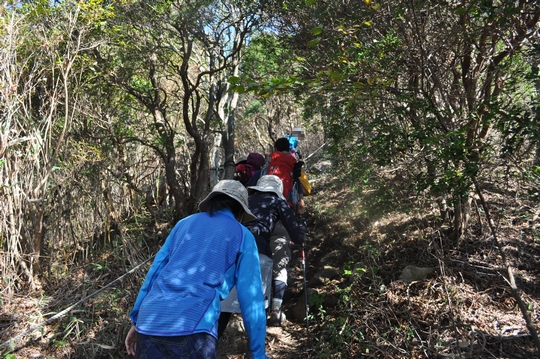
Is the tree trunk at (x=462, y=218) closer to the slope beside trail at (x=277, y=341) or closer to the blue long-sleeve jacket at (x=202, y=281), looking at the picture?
the slope beside trail at (x=277, y=341)

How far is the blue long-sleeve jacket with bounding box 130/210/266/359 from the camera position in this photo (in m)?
1.98

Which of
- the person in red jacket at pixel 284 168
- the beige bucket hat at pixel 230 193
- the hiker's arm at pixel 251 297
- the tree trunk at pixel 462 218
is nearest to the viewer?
the hiker's arm at pixel 251 297

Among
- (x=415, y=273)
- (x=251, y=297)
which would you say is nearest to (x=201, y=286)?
(x=251, y=297)

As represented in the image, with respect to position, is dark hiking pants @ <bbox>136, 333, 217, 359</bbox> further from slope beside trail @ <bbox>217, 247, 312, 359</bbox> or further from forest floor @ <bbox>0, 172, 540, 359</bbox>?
slope beside trail @ <bbox>217, 247, 312, 359</bbox>

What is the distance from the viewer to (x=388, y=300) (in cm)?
436

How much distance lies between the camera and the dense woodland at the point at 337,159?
11.7 feet

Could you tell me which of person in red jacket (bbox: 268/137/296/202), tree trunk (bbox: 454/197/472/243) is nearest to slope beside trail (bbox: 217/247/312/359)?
person in red jacket (bbox: 268/137/296/202)

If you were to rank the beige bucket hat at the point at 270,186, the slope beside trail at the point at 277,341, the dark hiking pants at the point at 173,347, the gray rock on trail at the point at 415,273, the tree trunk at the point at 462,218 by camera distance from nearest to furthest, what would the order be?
the dark hiking pants at the point at 173,347
the beige bucket hat at the point at 270,186
the slope beside trail at the point at 277,341
the gray rock on trail at the point at 415,273
the tree trunk at the point at 462,218

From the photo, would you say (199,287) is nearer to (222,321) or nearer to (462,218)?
(222,321)

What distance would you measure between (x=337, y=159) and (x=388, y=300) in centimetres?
241

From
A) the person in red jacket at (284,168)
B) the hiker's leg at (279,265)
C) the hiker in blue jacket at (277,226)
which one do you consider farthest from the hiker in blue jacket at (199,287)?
the person in red jacket at (284,168)

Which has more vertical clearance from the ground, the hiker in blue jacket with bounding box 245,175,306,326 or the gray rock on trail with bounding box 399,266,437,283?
the hiker in blue jacket with bounding box 245,175,306,326

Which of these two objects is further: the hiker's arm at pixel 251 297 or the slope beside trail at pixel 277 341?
the slope beside trail at pixel 277 341

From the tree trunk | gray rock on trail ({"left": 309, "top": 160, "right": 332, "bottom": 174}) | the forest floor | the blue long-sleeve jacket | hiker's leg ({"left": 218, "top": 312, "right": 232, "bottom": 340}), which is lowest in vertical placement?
the forest floor
